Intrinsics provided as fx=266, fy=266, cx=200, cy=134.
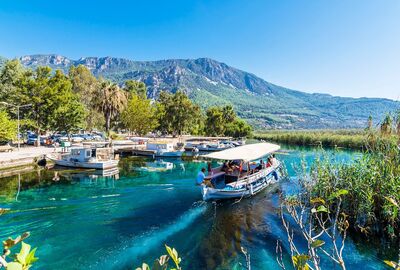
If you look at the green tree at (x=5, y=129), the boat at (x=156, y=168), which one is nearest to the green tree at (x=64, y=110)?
the green tree at (x=5, y=129)

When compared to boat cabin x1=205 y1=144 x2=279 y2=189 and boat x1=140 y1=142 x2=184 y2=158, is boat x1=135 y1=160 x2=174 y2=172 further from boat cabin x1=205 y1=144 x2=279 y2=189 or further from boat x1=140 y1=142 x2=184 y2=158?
boat cabin x1=205 y1=144 x2=279 y2=189

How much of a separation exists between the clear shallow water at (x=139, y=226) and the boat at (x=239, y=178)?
2.64 feet

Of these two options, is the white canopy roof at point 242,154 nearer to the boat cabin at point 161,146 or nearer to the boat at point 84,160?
the boat at point 84,160

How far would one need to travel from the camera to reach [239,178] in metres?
20.4

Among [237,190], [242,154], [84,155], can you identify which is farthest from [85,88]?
[237,190]

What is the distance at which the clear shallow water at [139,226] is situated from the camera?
441 inches

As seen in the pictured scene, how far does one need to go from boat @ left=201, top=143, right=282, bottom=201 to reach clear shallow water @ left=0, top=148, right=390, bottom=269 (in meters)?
0.80

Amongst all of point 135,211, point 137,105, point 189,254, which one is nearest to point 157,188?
point 135,211

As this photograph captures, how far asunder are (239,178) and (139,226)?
8817mm

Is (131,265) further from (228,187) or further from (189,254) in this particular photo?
(228,187)

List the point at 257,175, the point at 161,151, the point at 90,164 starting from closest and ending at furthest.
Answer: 1. the point at 257,175
2. the point at 90,164
3. the point at 161,151

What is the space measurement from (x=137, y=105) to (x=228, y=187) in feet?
171

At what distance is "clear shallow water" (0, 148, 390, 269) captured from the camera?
11203mm

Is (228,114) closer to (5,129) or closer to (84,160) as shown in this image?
(84,160)
